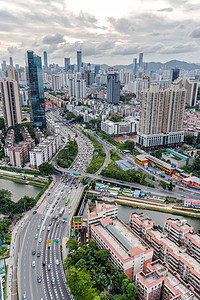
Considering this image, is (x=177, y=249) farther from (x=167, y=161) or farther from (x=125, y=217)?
(x=167, y=161)

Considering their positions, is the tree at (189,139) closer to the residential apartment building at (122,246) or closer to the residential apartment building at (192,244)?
the residential apartment building at (192,244)

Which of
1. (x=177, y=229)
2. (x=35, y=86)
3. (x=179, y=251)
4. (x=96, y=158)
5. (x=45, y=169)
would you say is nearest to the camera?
(x=179, y=251)

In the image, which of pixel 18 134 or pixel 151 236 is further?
pixel 18 134

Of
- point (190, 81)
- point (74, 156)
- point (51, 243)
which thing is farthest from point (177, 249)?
point (190, 81)

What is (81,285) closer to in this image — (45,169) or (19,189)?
(19,189)

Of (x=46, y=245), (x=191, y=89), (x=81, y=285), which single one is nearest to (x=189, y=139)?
(x=46, y=245)

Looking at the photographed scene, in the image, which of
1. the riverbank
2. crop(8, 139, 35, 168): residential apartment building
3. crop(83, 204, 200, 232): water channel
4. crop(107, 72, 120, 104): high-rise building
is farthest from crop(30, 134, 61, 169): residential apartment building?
crop(107, 72, 120, 104): high-rise building
